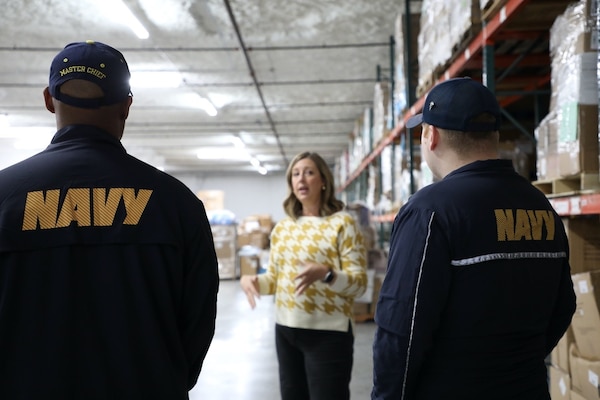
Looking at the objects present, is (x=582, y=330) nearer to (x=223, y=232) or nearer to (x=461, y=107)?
(x=461, y=107)

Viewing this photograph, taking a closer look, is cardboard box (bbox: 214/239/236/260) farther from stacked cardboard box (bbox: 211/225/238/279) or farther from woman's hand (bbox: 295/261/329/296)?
woman's hand (bbox: 295/261/329/296)

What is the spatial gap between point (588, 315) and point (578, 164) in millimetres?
684

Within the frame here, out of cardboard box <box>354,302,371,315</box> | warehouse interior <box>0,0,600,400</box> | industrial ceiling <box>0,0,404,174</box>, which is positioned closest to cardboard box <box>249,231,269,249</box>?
warehouse interior <box>0,0,600,400</box>

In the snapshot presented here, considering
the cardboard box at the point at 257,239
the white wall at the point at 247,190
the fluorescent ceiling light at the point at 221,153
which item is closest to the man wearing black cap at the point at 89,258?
the cardboard box at the point at 257,239

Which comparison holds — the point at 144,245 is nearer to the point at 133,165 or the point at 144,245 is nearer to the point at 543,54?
the point at 133,165

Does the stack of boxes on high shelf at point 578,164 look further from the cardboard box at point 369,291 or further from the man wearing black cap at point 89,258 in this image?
the cardboard box at point 369,291

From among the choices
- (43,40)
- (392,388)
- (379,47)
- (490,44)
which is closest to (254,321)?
(379,47)

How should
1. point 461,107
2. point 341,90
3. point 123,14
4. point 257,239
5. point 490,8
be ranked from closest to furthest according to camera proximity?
point 461,107
point 490,8
point 123,14
point 341,90
point 257,239

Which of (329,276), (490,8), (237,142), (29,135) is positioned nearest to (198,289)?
(329,276)

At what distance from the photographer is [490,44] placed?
3.14m

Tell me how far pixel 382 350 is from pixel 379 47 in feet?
23.1

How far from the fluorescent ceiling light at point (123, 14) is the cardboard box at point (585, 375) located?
5.36m

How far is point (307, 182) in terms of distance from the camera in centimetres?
281

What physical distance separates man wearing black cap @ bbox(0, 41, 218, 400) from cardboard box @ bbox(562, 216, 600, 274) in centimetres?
209
